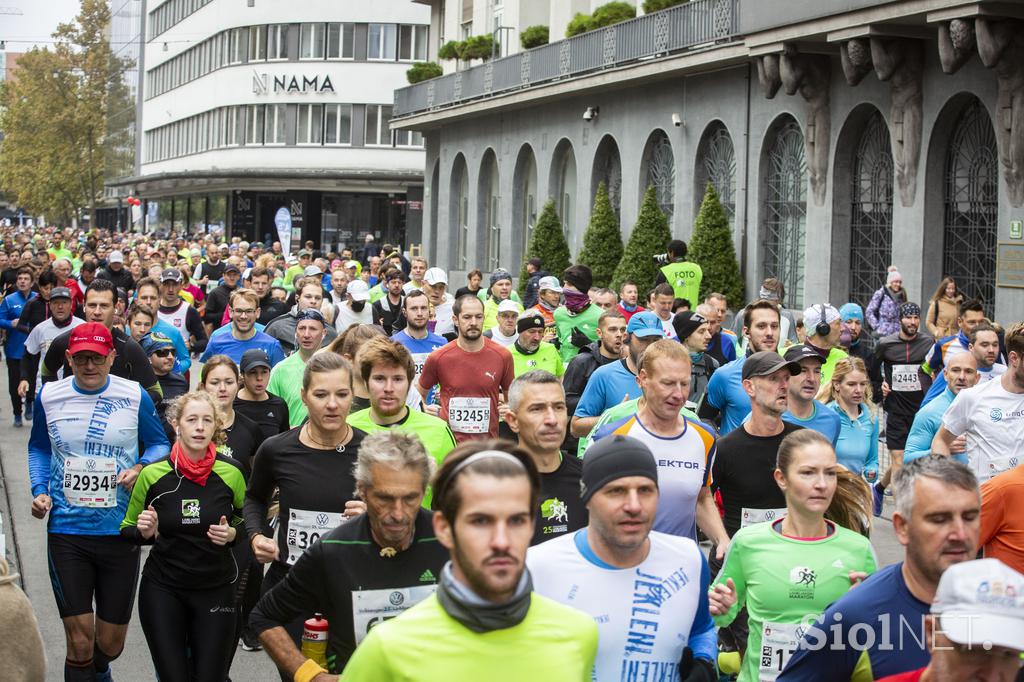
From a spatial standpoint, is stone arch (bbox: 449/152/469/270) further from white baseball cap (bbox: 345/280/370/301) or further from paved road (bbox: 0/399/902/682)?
white baseball cap (bbox: 345/280/370/301)

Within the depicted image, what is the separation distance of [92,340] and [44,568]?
A: 144 inches

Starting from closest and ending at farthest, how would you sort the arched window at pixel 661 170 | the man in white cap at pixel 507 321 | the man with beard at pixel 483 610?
the man with beard at pixel 483 610 → the man in white cap at pixel 507 321 → the arched window at pixel 661 170

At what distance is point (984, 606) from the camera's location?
131 inches

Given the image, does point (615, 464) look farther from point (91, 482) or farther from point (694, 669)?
point (91, 482)

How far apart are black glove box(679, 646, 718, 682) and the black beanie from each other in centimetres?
59

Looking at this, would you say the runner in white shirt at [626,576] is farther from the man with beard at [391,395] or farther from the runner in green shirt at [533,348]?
the runner in green shirt at [533,348]

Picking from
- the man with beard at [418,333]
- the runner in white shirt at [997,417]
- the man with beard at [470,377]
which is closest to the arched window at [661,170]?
the man with beard at [418,333]

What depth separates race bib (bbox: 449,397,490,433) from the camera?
33.9 feet

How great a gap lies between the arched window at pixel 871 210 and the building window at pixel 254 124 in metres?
46.5

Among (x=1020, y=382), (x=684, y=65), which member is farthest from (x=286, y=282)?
(x=1020, y=382)

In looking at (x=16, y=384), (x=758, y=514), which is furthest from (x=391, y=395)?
(x=16, y=384)

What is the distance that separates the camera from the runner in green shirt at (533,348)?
12391 mm

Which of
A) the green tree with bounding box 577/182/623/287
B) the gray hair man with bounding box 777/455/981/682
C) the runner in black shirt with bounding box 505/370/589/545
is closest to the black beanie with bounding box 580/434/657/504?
the gray hair man with bounding box 777/455/981/682

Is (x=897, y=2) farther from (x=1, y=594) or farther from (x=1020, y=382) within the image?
(x=1, y=594)
